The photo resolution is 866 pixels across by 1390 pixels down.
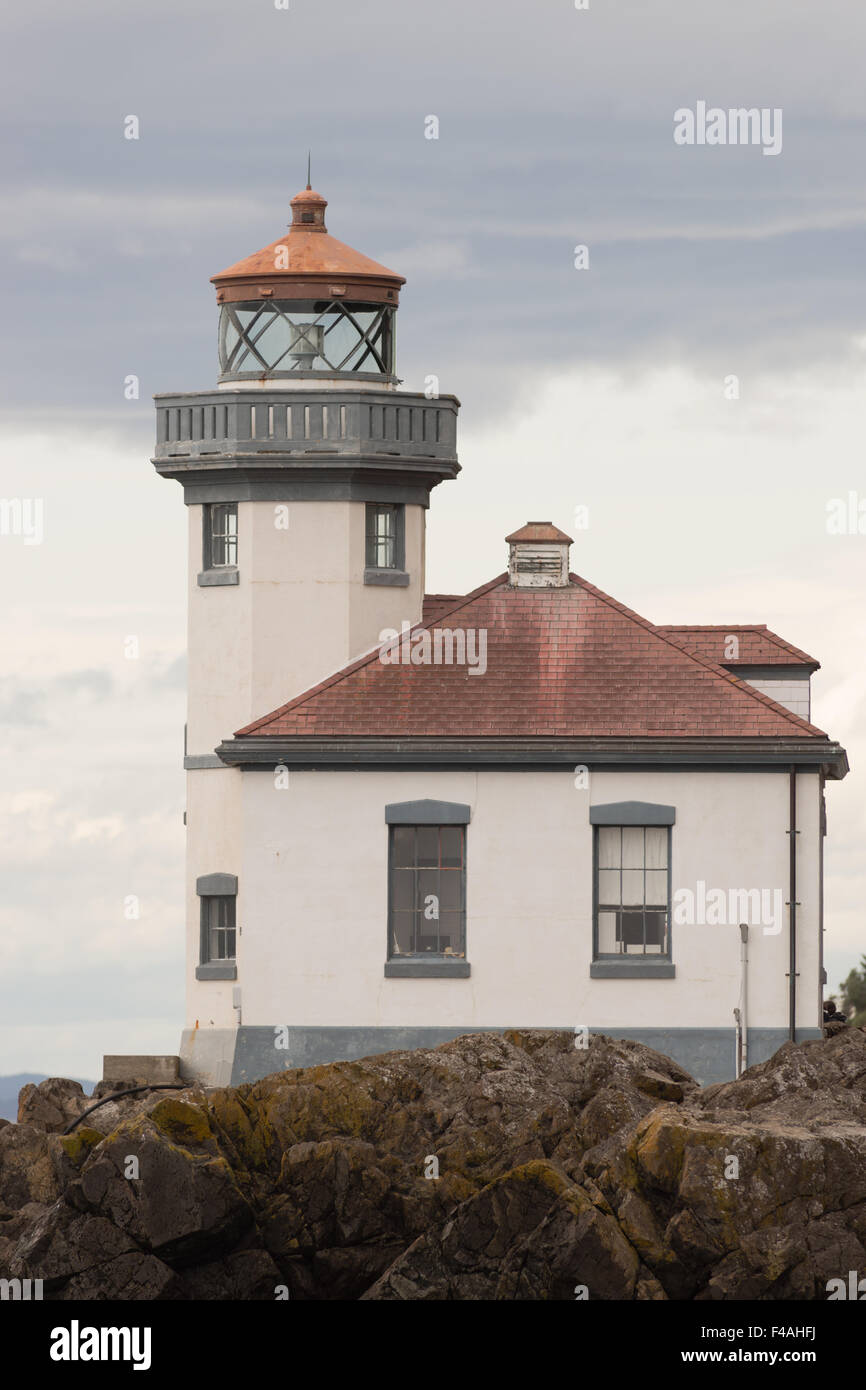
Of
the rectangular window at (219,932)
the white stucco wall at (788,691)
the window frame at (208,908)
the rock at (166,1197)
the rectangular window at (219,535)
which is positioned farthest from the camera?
the white stucco wall at (788,691)

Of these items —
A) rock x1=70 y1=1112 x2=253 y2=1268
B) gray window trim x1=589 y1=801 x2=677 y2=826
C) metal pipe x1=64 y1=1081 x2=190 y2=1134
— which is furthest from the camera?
gray window trim x1=589 y1=801 x2=677 y2=826

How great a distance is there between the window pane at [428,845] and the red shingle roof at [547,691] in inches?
42.5

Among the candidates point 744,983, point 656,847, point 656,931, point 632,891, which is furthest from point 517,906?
point 744,983

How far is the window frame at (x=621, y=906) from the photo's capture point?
3506 cm

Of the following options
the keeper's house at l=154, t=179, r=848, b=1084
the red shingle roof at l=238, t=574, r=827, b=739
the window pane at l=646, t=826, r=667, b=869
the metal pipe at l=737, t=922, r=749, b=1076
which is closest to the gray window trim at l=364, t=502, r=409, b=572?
the red shingle roof at l=238, t=574, r=827, b=739

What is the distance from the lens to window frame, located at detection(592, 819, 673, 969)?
1380 inches

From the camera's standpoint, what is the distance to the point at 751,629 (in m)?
38.9

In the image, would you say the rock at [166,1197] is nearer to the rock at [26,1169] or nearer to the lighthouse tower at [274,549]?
the rock at [26,1169]

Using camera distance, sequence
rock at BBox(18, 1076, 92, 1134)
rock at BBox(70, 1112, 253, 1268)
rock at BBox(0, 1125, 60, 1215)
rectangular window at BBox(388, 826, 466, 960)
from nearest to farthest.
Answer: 1. rock at BBox(70, 1112, 253, 1268)
2. rock at BBox(0, 1125, 60, 1215)
3. rock at BBox(18, 1076, 92, 1134)
4. rectangular window at BBox(388, 826, 466, 960)

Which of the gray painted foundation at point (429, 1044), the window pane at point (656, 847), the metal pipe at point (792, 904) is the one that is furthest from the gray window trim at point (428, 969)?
the metal pipe at point (792, 904)

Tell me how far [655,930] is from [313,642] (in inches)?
210

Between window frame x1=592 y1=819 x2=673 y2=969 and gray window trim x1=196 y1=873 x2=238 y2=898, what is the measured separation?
427 centimetres

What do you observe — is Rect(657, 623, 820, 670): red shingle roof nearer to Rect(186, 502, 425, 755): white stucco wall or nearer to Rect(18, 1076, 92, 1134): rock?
Rect(186, 502, 425, 755): white stucco wall

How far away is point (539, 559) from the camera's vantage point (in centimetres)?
3703
